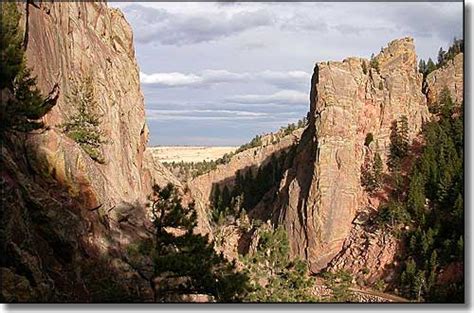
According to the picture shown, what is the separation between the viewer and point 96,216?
880cm

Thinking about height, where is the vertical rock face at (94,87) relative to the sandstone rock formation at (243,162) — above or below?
above

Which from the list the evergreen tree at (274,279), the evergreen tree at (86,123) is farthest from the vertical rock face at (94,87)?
the evergreen tree at (274,279)

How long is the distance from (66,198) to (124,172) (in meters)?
4.88

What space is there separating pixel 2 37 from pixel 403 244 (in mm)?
12782

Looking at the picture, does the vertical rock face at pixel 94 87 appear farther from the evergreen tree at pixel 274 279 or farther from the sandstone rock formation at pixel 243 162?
the sandstone rock formation at pixel 243 162

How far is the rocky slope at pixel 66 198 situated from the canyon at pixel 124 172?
0.06 ft

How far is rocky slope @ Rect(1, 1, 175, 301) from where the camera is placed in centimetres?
649

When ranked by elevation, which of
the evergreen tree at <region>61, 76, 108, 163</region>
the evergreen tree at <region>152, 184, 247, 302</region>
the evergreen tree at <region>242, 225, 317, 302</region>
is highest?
the evergreen tree at <region>61, 76, 108, 163</region>

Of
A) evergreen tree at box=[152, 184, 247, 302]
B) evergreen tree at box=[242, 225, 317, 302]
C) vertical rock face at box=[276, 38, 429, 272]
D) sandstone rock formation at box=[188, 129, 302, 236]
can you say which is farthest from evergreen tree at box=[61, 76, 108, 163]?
sandstone rock formation at box=[188, 129, 302, 236]

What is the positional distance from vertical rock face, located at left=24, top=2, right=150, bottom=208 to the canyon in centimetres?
3

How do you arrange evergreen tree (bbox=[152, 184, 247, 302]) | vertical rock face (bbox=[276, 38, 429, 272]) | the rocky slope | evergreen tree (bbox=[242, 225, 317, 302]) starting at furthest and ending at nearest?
vertical rock face (bbox=[276, 38, 429, 272])
evergreen tree (bbox=[242, 225, 317, 302])
evergreen tree (bbox=[152, 184, 247, 302])
the rocky slope

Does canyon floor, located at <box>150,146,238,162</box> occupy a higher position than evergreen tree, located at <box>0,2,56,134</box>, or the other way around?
evergreen tree, located at <box>0,2,56,134</box>

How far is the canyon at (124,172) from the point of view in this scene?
22.8ft

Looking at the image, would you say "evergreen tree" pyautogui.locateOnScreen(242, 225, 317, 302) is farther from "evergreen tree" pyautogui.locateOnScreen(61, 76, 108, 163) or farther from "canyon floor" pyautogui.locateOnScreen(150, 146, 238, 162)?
"evergreen tree" pyautogui.locateOnScreen(61, 76, 108, 163)
